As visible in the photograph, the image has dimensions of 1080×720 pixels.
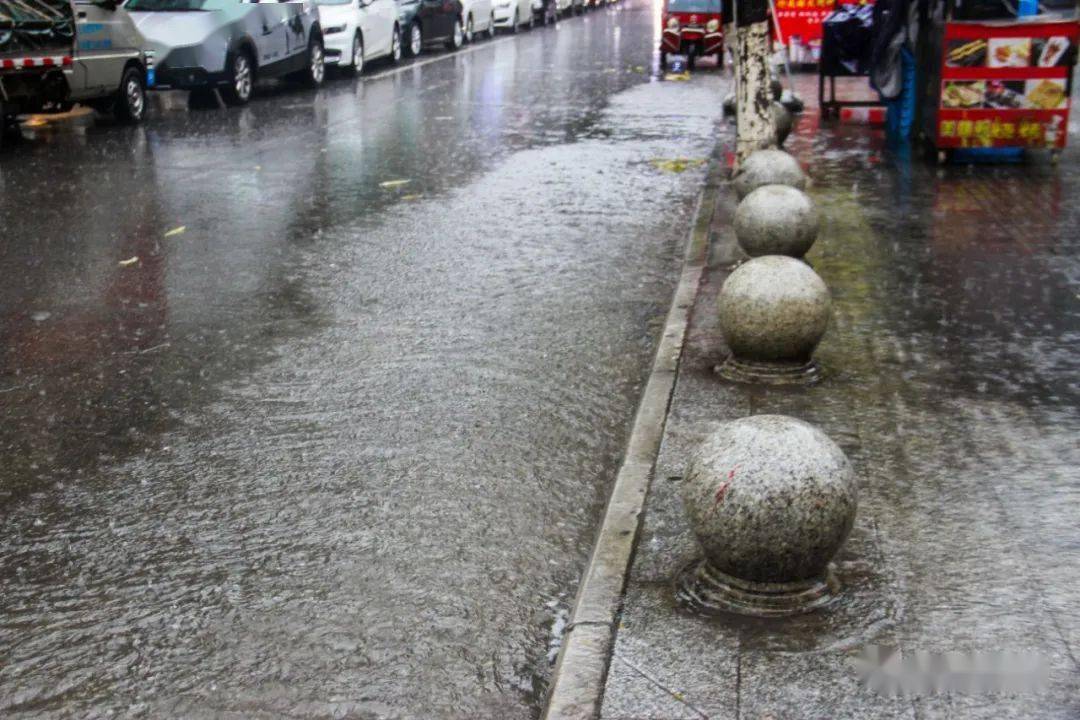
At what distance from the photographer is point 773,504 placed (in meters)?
4.36

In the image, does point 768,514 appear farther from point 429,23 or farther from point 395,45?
point 429,23

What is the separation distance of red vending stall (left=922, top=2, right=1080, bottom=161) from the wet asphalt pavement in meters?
2.73

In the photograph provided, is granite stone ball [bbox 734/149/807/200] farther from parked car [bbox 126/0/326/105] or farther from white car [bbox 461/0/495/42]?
white car [bbox 461/0/495/42]

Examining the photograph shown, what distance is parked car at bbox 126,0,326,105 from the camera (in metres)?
20.9

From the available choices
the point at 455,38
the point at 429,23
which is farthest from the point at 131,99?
the point at 455,38

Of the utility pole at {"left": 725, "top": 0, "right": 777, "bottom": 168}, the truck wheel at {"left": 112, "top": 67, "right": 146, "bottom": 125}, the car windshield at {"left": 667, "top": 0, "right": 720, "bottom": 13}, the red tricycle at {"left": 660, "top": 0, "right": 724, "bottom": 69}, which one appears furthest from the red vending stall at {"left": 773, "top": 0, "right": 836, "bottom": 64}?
the utility pole at {"left": 725, "top": 0, "right": 777, "bottom": 168}

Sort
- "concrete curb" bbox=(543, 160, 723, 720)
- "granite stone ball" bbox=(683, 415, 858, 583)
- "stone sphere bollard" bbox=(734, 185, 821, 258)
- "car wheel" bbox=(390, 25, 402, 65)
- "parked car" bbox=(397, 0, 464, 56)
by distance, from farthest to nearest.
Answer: "parked car" bbox=(397, 0, 464, 56), "car wheel" bbox=(390, 25, 402, 65), "stone sphere bollard" bbox=(734, 185, 821, 258), "granite stone ball" bbox=(683, 415, 858, 583), "concrete curb" bbox=(543, 160, 723, 720)

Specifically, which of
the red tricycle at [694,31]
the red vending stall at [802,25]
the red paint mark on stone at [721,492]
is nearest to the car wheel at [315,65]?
the red tricycle at [694,31]

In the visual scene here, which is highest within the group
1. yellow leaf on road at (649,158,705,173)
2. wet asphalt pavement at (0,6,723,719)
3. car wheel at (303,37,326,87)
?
car wheel at (303,37,326,87)

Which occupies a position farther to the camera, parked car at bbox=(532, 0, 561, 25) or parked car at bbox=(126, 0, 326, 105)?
parked car at bbox=(532, 0, 561, 25)

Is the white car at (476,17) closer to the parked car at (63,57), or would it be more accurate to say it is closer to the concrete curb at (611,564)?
the parked car at (63,57)

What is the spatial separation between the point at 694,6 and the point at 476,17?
9.75 metres

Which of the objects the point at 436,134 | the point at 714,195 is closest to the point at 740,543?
the point at 714,195

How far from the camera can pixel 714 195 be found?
1254 centimetres
